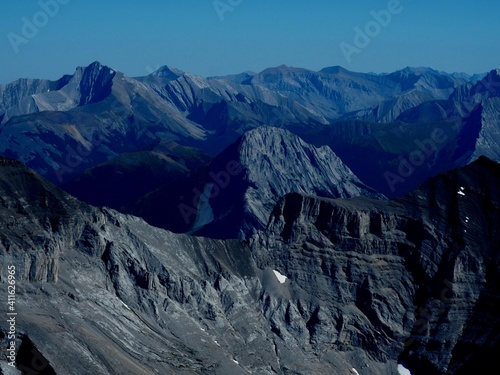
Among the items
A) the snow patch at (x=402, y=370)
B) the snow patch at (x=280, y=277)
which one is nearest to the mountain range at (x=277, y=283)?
the snow patch at (x=280, y=277)

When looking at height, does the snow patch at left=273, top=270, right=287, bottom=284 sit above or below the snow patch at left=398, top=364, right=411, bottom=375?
above

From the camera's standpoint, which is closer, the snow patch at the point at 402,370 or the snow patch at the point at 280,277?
the snow patch at the point at 402,370

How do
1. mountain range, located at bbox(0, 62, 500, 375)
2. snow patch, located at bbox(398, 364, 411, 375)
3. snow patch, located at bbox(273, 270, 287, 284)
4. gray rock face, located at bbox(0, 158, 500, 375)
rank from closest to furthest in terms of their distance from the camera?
mountain range, located at bbox(0, 62, 500, 375) < gray rock face, located at bbox(0, 158, 500, 375) < snow patch, located at bbox(398, 364, 411, 375) < snow patch, located at bbox(273, 270, 287, 284)

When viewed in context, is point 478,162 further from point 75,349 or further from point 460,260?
point 75,349

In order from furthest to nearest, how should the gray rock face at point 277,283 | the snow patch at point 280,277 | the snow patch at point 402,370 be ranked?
the snow patch at point 280,277 → the snow patch at point 402,370 → the gray rock face at point 277,283

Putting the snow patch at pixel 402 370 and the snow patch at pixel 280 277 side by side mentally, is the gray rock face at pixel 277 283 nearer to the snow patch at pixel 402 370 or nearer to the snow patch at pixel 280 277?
the snow patch at pixel 280 277

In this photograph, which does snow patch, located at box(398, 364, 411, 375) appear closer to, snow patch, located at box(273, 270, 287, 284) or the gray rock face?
the gray rock face

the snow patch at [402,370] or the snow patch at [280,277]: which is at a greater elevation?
the snow patch at [280,277]

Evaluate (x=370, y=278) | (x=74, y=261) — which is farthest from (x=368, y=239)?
(x=74, y=261)

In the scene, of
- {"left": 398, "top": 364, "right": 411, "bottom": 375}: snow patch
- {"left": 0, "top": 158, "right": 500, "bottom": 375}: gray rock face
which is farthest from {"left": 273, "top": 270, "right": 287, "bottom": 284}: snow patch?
{"left": 398, "top": 364, "right": 411, "bottom": 375}: snow patch
